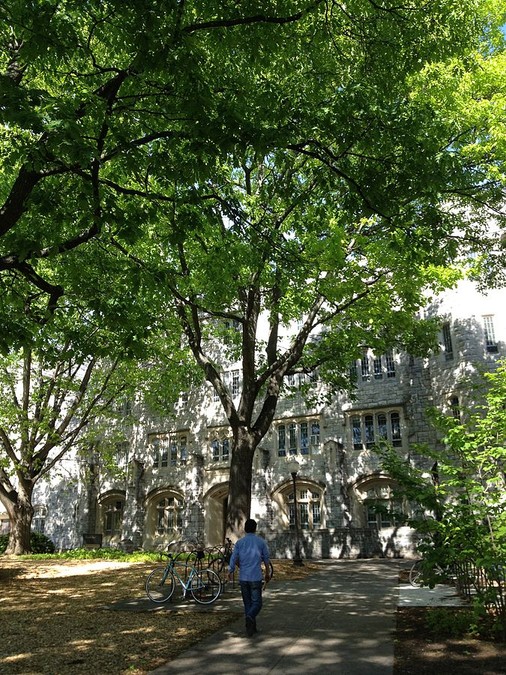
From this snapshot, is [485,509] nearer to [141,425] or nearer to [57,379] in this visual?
[57,379]

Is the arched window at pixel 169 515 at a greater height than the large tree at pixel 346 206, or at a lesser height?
lesser

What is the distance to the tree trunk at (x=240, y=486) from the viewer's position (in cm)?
1408

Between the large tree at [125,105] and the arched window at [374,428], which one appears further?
the arched window at [374,428]

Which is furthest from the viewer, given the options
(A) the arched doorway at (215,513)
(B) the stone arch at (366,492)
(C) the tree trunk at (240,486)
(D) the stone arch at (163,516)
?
A: (D) the stone arch at (163,516)

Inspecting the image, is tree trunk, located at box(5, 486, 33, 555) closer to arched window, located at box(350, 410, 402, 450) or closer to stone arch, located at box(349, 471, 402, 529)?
Result: stone arch, located at box(349, 471, 402, 529)

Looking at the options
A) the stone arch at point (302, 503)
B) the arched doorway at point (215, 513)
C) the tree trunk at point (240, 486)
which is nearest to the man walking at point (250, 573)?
the tree trunk at point (240, 486)

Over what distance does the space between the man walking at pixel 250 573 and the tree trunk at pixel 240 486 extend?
6364mm

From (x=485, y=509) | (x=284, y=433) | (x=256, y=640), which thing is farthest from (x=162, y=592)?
(x=284, y=433)

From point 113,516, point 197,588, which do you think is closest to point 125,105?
point 197,588

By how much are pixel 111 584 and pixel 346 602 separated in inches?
229

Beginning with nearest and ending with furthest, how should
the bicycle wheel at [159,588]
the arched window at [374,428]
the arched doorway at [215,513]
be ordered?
the bicycle wheel at [159,588] → the arched window at [374,428] → the arched doorway at [215,513]

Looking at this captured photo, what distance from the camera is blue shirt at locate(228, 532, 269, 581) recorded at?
24.5 feet

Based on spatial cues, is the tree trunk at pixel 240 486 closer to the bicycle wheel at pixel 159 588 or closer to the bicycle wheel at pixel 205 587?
the bicycle wheel at pixel 159 588

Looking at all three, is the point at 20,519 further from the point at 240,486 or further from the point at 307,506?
the point at 240,486
